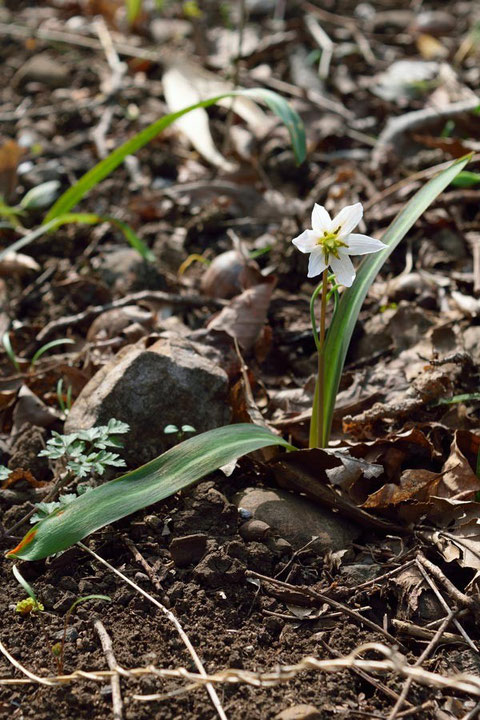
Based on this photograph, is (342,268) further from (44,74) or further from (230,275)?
(44,74)

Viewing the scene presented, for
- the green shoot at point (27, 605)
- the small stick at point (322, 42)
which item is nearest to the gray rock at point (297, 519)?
the green shoot at point (27, 605)

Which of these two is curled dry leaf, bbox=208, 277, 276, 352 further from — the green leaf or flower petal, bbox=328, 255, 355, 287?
the green leaf

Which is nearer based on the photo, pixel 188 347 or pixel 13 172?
pixel 188 347

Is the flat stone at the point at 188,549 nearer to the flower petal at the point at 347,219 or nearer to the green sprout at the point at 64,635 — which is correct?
the green sprout at the point at 64,635

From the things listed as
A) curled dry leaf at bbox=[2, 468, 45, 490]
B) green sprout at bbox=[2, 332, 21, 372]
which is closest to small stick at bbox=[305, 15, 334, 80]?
green sprout at bbox=[2, 332, 21, 372]

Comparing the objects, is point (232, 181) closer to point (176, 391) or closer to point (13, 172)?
point (13, 172)

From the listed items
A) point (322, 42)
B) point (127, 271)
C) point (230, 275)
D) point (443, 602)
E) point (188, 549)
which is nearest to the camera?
point (443, 602)

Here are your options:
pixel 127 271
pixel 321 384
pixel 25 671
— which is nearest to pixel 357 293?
pixel 321 384

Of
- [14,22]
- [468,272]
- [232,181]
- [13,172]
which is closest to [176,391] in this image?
[468,272]
